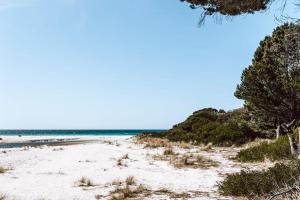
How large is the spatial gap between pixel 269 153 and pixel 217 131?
596 inches

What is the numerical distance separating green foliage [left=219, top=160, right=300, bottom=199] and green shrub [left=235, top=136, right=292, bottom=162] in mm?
7287

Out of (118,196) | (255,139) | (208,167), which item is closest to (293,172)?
(118,196)

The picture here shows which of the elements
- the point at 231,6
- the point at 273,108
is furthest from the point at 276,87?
the point at 231,6

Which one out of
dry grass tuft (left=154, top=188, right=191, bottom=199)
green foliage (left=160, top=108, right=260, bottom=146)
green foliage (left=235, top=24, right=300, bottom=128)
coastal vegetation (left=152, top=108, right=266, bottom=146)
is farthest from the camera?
green foliage (left=160, top=108, right=260, bottom=146)

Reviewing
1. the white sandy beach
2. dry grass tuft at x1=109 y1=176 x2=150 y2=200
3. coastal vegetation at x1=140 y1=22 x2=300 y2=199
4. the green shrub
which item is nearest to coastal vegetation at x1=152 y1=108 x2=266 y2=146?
coastal vegetation at x1=140 y1=22 x2=300 y2=199

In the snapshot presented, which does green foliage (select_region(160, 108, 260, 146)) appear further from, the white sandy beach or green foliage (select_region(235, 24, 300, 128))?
the white sandy beach

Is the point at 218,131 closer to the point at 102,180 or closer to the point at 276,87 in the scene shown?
the point at 276,87

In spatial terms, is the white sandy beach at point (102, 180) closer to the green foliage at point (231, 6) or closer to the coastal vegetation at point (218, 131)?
the green foliage at point (231, 6)

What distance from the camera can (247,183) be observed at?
949 centimetres

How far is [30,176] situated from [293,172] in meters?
9.59

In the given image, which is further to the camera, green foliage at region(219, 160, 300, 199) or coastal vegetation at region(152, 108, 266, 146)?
coastal vegetation at region(152, 108, 266, 146)

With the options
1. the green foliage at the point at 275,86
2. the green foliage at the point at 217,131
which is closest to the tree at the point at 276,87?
the green foliage at the point at 275,86

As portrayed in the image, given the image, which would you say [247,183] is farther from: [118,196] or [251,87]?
[251,87]

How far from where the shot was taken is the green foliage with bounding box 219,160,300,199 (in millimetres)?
8898
